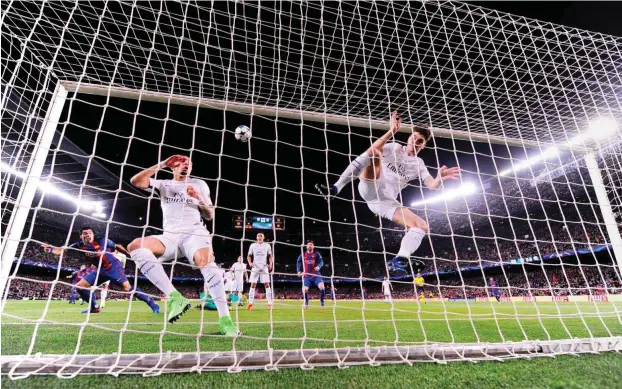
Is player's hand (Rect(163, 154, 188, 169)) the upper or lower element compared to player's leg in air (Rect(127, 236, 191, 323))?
upper

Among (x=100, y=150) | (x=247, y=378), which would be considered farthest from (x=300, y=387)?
(x=100, y=150)

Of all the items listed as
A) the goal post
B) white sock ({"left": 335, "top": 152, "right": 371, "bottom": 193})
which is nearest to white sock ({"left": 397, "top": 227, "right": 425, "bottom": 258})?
white sock ({"left": 335, "top": 152, "right": 371, "bottom": 193})

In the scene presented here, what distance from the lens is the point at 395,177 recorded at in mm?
4055

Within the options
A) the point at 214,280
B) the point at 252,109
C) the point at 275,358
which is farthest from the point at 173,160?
the point at 275,358

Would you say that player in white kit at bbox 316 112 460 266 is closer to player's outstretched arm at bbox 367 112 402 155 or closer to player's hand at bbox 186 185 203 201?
player's outstretched arm at bbox 367 112 402 155

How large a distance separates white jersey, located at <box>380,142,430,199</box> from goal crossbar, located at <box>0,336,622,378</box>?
6.53ft

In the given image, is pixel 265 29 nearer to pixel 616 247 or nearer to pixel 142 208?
pixel 616 247

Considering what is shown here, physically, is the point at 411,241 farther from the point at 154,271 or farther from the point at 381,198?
the point at 154,271

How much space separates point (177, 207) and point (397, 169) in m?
2.60

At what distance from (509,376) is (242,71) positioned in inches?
177

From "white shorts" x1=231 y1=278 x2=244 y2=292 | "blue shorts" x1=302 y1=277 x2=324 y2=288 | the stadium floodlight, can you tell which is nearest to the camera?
the stadium floodlight

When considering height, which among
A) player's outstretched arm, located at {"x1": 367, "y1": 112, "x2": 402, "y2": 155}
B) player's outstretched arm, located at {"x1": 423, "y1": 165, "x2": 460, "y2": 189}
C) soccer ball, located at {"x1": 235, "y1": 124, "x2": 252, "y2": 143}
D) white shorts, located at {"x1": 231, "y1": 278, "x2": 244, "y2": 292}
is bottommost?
white shorts, located at {"x1": 231, "y1": 278, "x2": 244, "y2": 292}

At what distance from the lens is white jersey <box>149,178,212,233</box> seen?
3.58 metres

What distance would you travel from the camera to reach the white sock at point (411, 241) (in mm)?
3812
